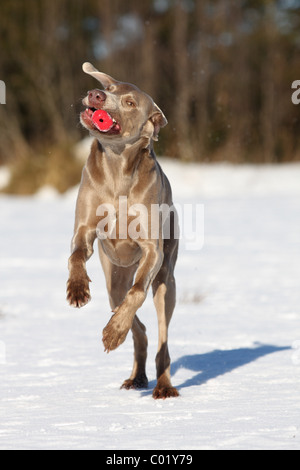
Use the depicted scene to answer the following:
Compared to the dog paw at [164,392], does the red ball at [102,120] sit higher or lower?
higher

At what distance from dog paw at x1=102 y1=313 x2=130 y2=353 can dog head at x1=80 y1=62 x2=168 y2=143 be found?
911 millimetres

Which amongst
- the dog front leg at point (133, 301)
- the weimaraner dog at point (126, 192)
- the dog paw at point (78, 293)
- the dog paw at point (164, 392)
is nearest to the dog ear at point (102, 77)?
the weimaraner dog at point (126, 192)

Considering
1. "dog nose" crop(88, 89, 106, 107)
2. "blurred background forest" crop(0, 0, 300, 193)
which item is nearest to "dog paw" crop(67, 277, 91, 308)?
"dog nose" crop(88, 89, 106, 107)

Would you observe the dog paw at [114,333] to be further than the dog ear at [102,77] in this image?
No

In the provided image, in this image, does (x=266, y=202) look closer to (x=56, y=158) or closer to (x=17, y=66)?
(x=56, y=158)

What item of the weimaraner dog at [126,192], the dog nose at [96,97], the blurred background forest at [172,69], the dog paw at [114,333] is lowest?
the blurred background forest at [172,69]

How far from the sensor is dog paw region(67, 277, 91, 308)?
3.86 m

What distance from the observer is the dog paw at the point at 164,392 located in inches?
166

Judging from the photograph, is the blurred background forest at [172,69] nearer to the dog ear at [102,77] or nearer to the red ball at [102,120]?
the dog ear at [102,77]

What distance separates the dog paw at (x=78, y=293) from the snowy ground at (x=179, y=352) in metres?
0.52

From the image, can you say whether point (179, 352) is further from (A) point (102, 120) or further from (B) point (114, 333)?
(A) point (102, 120)

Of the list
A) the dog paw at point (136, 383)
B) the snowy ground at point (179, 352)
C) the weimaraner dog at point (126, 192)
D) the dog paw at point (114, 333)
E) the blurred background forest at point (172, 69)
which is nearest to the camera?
the snowy ground at point (179, 352)
